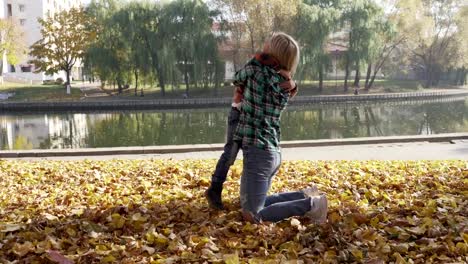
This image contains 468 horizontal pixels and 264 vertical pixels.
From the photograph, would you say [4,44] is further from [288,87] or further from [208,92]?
[288,87]

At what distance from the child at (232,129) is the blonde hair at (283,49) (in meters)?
0.04

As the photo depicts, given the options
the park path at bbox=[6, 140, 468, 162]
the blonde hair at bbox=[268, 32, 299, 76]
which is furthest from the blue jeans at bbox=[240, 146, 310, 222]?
the park path at bbox=[6, 140, 468, 162]

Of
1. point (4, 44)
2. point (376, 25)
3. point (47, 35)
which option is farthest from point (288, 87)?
point (4, 44)

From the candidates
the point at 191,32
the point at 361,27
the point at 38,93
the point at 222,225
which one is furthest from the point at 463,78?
the point at 222,225

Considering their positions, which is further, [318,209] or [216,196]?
[216,196]

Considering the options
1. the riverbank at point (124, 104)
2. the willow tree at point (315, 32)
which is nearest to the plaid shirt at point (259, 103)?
the riverbank at point (124, 104)

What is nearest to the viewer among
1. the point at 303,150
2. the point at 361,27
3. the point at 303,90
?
the point at 303,150

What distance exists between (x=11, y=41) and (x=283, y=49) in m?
49.3

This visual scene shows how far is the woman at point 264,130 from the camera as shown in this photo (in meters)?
3.13

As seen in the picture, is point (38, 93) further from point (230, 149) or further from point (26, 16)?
point (230, 149)

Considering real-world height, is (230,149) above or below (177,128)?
above

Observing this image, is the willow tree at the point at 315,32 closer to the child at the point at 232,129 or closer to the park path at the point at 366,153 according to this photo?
the park path at the point at 366,153

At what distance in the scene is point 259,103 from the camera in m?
3.18

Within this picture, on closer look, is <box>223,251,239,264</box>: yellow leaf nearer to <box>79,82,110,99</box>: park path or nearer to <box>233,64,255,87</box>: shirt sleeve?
<box>233,64,255,87</box>: shirt sleeve
